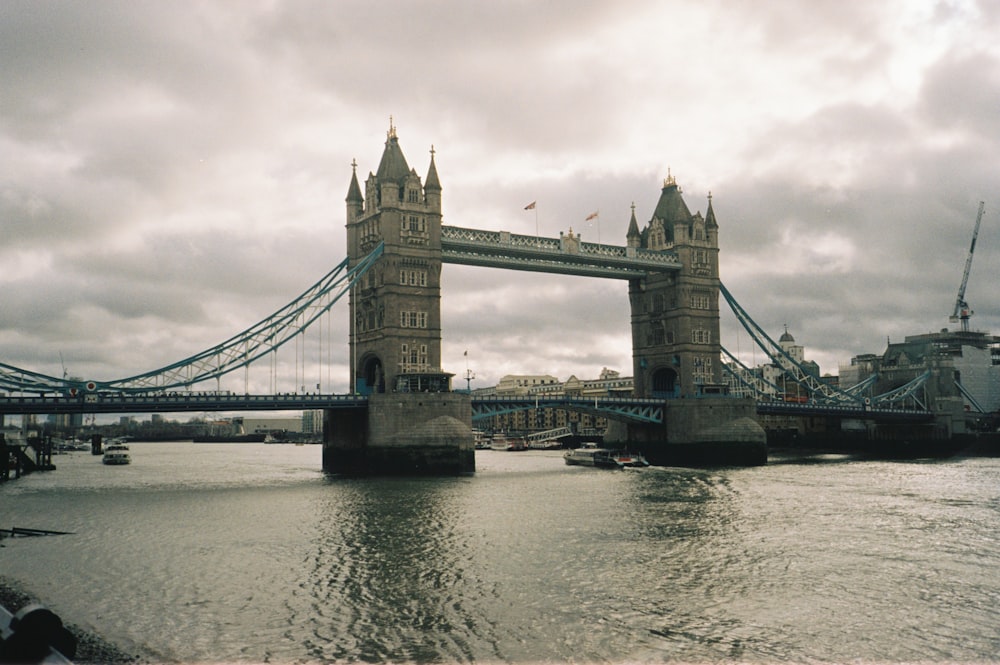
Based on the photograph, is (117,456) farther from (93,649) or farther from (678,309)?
(93,649)

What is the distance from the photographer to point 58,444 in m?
185

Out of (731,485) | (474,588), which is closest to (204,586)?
(474,588)

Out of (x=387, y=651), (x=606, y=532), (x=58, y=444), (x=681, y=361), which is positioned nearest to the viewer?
(x=387, y=651)

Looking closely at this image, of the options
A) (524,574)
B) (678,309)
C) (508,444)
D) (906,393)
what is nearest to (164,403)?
(524,574)

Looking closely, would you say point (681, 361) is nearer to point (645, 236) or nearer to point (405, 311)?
point (645, 236)

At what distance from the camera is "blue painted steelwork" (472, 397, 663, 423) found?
3167 inches

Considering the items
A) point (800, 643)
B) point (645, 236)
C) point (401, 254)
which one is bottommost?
point (800, 643)

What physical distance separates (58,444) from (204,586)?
17951 cm

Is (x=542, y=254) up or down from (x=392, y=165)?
down

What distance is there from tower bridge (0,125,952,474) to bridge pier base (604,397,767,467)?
12 cm

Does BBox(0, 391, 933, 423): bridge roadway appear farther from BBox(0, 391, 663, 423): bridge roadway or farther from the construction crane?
the construction crane

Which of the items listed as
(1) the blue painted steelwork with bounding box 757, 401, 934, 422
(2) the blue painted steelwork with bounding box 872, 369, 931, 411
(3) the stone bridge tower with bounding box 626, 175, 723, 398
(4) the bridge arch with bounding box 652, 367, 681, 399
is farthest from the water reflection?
(2) the blue painted steelwork with bounding box 872, 369, 931, 411

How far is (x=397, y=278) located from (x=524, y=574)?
166 ft

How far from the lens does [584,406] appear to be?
8744 centimetres
